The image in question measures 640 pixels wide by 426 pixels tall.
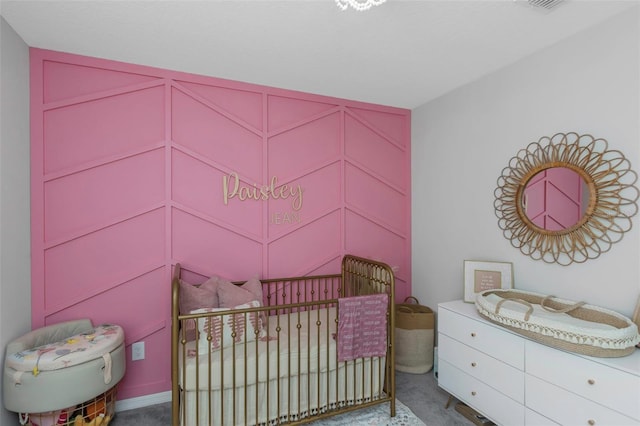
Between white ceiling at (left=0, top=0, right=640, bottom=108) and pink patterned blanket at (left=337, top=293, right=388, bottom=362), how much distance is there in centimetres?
163

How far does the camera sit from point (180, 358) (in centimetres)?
188

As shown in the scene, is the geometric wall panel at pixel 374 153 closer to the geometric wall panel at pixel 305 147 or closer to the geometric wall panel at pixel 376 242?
the geometric wall panel at pixel 305 147

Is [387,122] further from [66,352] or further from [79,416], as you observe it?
[79,416]

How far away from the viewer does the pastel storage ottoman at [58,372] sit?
5.34 feet

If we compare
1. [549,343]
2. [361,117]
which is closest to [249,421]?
[549,343]

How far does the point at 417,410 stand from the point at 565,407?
95 centimetres

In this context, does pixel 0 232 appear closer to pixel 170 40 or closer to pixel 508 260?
pixel 170 40

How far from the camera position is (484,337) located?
1945mm

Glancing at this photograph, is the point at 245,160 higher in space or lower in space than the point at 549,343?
higher

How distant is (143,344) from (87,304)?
47cm

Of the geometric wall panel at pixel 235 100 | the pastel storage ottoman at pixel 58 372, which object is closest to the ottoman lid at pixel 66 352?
the pastel storage ottoman at pixel 58 372

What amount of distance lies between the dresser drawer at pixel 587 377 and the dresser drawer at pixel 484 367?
12 centimetres

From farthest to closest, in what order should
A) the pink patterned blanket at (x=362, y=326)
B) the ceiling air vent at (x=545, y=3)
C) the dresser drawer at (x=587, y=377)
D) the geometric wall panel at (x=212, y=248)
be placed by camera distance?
the geometric wall panel at (x=212, y=248)
the pink patterned blanket at (x=362, y=326)
the ceiling air vent at (x=545, y=3)
the dresser drawer at (x=587, y=377)

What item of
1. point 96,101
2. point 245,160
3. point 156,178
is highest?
point 96,101
